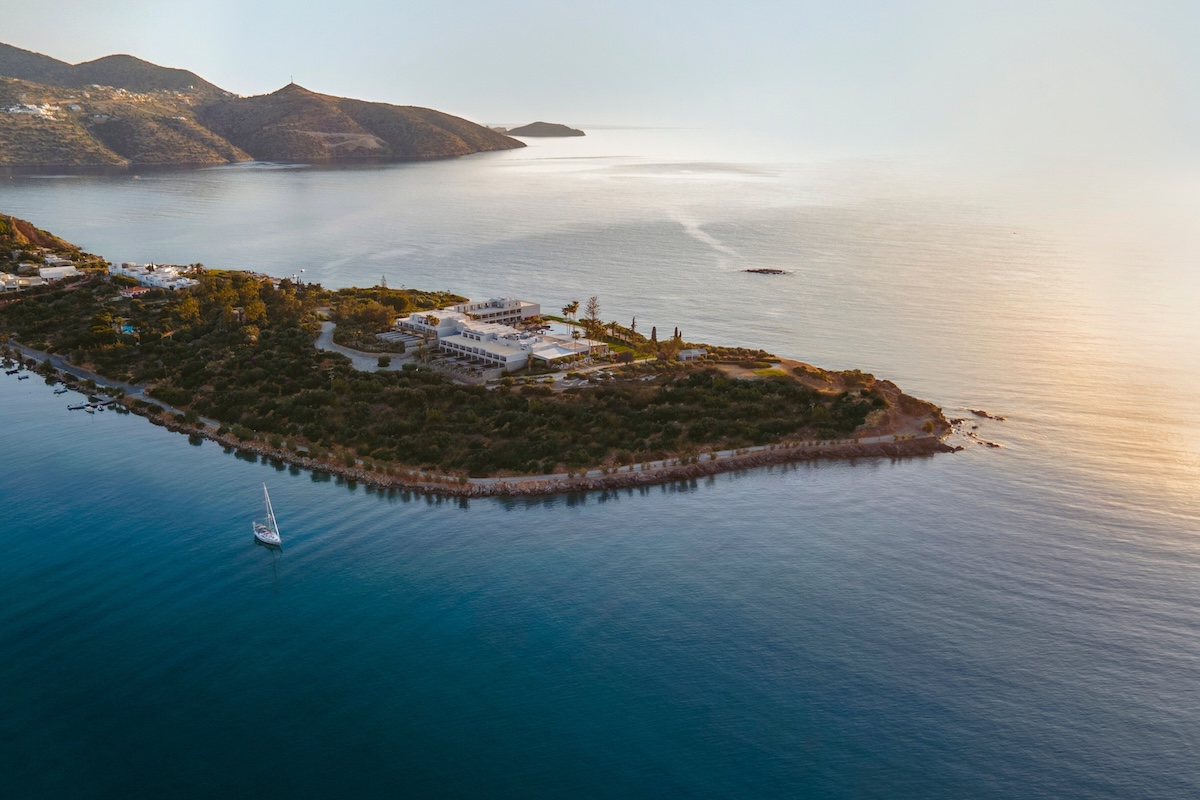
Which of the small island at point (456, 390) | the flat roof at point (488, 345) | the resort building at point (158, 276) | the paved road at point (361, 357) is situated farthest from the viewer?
the resort building at point (158, 276)

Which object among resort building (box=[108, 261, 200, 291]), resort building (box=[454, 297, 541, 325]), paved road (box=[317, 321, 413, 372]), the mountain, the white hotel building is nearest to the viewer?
paved road (box=[317, 321, 413, 372])

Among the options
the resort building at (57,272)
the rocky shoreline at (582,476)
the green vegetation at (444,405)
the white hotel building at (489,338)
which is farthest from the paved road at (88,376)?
the white hotel building at (489,338)

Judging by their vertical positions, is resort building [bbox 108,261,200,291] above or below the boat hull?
above

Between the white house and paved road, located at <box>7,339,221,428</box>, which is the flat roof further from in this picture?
the white house

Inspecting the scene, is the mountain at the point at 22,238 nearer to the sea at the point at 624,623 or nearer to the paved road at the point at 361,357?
the sea at the point at 624,623

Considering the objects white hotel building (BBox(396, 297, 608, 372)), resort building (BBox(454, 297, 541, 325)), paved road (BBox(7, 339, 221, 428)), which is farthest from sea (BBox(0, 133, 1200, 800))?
resort building (BBox(454, 297, 541, 325))

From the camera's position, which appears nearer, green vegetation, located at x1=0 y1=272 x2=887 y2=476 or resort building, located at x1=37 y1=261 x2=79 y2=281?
green vegetation, located at x1=0 y1=272 x2=887 y2=476

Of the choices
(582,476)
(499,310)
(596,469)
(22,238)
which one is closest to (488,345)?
(499,310)
